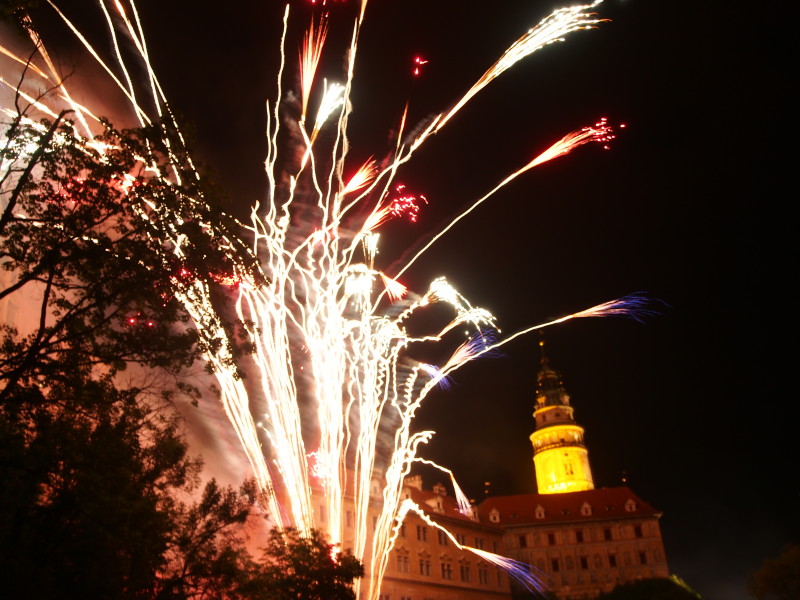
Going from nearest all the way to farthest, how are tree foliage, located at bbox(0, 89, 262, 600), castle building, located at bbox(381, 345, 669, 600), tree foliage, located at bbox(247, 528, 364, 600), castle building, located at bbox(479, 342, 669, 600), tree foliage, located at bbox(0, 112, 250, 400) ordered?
tree foliage, located at bbox(0, 89, 262, 600), tree foliage, located at bbox(0, 112, 250, 400), tree foliage, located at bbox(247, 528, 364, 600), castle building, located at bbox(381, 345, 669, 600), castle building, located at bbox(479, 342, 669, 600)

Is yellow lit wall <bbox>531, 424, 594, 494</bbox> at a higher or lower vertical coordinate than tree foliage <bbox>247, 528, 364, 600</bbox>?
higher

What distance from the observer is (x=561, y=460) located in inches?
3652

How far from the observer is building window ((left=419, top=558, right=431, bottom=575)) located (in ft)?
163

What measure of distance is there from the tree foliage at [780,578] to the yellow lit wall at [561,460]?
35.3m

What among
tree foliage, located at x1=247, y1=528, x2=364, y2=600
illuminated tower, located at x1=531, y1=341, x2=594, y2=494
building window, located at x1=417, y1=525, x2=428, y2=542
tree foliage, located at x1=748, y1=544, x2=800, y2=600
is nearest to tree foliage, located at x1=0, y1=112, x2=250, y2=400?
tree foliage, located at x1=247, y1=528, x2=364, y2=600

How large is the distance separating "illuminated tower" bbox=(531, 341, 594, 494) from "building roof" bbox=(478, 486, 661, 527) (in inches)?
542

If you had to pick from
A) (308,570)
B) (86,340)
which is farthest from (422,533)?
(86,340)

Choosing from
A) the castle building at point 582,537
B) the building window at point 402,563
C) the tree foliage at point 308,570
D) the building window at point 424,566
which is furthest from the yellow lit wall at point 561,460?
the tree foliage at point 308,570

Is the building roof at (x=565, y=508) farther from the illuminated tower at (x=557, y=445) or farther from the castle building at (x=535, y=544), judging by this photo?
the illuminated tower at (x=557, y=445)

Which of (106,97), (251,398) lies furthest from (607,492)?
(106,97)

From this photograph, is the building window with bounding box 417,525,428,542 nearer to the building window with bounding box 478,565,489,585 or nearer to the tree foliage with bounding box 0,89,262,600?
the building window with bounding box 478,565,489,585

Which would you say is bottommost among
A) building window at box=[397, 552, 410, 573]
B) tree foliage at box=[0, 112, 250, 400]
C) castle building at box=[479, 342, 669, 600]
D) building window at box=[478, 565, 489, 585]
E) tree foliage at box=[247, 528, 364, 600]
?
tree foliage at box=[247, 528, 364, 600]

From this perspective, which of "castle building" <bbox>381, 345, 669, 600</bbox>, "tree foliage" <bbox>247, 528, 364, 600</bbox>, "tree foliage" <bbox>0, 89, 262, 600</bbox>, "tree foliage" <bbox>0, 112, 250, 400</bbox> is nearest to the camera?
"tree foliage" <bbox>0, 89, 262, 600</bbox>

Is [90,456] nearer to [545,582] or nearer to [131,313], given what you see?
[131,313]
